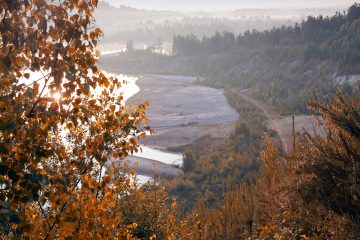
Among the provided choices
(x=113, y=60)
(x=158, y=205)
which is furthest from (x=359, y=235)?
(x=113, y=60)

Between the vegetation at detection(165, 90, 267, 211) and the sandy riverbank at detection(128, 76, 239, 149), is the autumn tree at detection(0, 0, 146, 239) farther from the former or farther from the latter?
the sandy riverbank at detection(128, 76, 239, 149)

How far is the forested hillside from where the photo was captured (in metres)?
79.5

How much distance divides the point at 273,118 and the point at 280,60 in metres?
42.1

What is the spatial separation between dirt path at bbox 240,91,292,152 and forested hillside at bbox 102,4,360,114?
56.0 inches

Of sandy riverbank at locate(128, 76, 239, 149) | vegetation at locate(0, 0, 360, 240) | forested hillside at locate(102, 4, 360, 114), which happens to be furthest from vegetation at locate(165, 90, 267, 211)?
forested hillside at locate(102, 4, 360, 114)

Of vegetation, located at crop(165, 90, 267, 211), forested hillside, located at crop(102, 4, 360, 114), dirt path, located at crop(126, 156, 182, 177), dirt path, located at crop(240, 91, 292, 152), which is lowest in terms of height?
dirt path, located at crop(126, 156, 182, 177)

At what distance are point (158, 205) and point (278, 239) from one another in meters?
4.86

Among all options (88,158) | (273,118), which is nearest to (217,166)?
(273,118)

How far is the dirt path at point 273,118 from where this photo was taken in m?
46.4

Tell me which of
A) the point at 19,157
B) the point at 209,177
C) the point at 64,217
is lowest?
the point at 209,177

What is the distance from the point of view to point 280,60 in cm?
10362

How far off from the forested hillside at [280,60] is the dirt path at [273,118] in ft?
4.67

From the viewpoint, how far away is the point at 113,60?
172m

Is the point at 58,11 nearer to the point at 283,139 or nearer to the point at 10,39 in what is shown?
the point at 10,39
